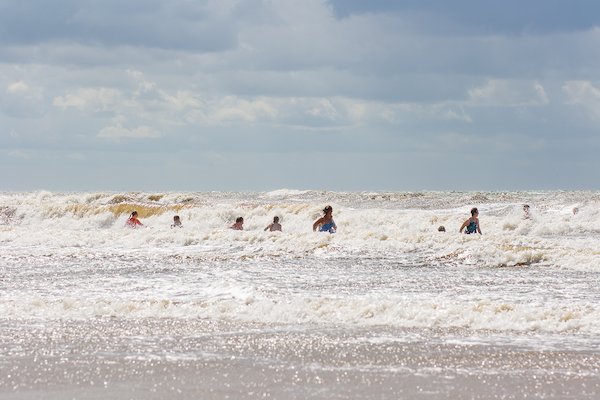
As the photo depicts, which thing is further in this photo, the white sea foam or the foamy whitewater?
the white sea foam

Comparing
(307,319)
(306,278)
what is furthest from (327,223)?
(307,319)

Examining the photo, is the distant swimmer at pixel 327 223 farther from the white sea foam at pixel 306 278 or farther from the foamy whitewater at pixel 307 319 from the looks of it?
the white sea foam at pixel 306 278

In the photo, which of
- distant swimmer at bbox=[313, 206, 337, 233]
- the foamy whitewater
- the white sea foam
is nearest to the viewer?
the foamy whitewater

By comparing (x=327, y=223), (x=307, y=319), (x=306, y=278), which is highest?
(x=327, y=223)

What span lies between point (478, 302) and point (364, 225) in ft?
85.7

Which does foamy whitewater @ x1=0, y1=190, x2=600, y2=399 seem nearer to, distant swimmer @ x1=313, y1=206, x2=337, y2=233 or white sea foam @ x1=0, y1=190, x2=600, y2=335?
white sea foam @ x1=0, y1=190, x2=600, y2=335

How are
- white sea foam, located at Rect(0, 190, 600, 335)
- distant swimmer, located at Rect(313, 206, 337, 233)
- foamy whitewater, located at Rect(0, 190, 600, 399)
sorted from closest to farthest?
foamy whitewater, located at Rect(0, 190, 600, 399)
white sea foam, located at Rect(0, 190, 600, 335)
distant swimmer, located at Rect(313, 206, 337, 233)

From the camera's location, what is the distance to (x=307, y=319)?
39.8ft

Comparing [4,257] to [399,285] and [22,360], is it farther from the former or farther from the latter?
[22,360]

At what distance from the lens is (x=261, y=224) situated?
142ft

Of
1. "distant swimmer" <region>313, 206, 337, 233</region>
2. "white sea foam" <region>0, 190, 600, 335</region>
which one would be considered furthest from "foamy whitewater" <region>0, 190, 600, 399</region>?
"distant swimmer" <region>313, 206, 337, 233</region>

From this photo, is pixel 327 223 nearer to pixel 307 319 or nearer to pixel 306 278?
pixel 306 278

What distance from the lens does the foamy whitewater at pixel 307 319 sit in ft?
26.9

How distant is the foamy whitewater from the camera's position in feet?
26.9
